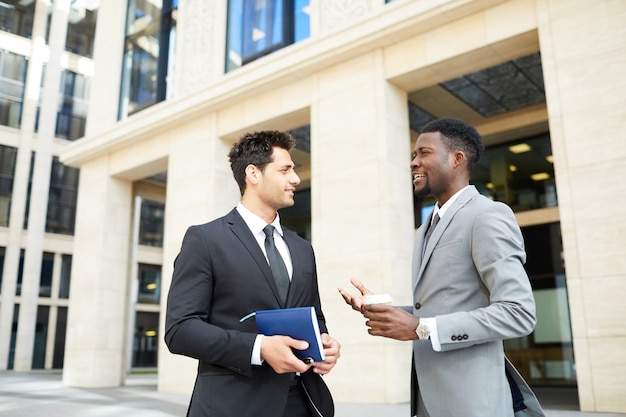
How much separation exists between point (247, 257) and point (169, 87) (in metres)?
15.4

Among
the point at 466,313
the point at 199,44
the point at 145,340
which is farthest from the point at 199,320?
the point at 145,340

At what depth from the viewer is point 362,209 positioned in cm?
1155

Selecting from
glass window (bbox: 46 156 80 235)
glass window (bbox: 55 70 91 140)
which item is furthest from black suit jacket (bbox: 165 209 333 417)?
glass window (bbox: 55 70 91 140)

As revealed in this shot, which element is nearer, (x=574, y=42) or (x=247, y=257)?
(x=247, y=257)

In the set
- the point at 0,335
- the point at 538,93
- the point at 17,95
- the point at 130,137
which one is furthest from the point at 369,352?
the point at 17,95

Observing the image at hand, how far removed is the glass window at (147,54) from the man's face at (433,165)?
15.4 metres

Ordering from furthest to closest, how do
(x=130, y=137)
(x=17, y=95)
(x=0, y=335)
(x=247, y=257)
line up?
(x=17, y=95) → (x=0, y=335) → (x=130, y=137) → (x=247, y=257)

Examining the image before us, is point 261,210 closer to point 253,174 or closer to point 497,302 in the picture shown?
point 253,174

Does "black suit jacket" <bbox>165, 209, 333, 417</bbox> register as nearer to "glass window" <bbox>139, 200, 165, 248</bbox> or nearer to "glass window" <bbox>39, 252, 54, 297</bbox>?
"glass window" <bbox>39, 252, 54, 297</bbox>

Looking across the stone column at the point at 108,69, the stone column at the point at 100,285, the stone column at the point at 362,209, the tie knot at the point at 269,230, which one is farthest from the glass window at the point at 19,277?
the tie knot at the point at 269,230

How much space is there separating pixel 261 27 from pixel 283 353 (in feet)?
45.3

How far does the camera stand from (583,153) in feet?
29.6

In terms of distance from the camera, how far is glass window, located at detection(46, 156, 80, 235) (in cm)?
3164

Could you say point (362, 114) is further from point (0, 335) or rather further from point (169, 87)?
point (0, 335)
